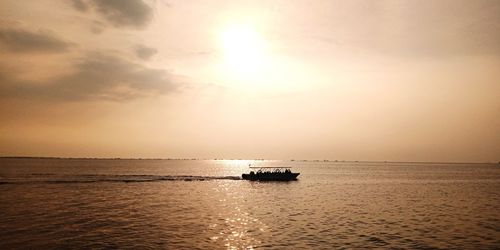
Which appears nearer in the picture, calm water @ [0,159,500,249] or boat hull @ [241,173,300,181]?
calm water @ [0,159,500,249]

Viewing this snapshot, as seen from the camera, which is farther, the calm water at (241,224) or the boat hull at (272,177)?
the boat hull at (272,177)

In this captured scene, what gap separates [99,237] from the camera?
1283 inches

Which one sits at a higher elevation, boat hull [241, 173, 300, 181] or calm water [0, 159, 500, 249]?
boat hull [241, 173, 300, 181]

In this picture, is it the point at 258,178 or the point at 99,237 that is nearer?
the point at 99,237

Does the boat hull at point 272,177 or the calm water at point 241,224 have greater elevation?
the boat hull at point 272,177

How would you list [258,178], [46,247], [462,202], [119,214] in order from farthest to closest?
[258,178], [462,202], [119,214], [46,247]

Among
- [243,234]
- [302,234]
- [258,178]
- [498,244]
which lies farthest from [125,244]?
[258,178]

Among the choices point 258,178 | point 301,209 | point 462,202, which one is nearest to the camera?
point 301,209

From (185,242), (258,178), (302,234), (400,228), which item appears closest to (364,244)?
(302,234)

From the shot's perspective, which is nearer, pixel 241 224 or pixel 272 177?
pixel 241 224

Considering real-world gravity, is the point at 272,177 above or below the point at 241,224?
above

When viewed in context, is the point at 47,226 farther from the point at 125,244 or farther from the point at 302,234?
the point at 302,234

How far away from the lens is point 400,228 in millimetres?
37938

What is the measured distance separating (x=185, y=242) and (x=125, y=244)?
482 cm
